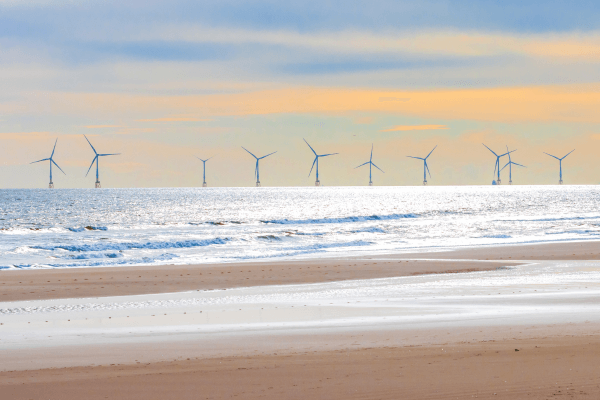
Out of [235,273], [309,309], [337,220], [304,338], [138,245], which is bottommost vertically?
[235,273]

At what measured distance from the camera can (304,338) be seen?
554 inches

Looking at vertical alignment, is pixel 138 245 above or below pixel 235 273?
above

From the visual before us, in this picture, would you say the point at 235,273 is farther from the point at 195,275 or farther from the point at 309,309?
the point at 309,309

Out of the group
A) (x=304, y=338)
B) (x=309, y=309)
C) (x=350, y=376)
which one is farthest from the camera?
(x=309, y=309)

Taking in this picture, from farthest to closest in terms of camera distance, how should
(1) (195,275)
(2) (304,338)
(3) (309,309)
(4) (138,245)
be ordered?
(4) (138,245) < (1) (195,275) < (3) (309,309) < (2) (304,338)

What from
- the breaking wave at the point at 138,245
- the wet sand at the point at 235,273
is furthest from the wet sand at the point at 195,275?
the breaking wave at the point at 138,245

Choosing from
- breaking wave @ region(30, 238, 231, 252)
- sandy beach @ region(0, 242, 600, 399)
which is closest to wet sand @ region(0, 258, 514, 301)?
sandy beach @ region(0, 242, 600, 399)

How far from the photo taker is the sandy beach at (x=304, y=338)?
10125mm

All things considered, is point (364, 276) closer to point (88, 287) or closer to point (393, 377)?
point (88, 287)

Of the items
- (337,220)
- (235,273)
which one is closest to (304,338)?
(235,273)

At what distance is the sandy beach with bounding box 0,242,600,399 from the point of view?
10.1 m

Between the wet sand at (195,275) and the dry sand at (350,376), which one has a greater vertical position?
the dry sand at (350,376)

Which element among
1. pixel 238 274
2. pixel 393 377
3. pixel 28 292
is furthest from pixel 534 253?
pixel 393 377

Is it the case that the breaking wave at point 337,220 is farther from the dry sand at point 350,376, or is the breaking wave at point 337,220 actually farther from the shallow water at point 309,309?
the dry sand at point 350,376
